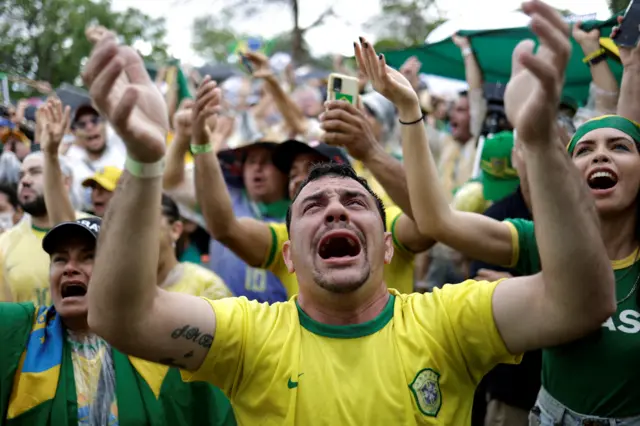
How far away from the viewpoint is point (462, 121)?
674 cm

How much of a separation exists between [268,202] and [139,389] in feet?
7.34

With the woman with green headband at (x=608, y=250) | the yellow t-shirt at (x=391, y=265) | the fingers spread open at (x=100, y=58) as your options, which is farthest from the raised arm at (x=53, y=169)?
the fingers spread open at (x=100, y=58)

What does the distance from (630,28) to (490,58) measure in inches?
116

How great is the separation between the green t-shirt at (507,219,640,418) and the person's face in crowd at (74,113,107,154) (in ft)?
16.8

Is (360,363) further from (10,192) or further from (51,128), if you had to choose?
(10,192)

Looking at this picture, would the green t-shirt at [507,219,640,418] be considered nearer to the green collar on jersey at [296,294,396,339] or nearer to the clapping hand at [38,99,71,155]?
the green collar on jersey at [296,294,396,339]

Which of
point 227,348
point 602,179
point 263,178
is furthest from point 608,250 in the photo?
point 263,178

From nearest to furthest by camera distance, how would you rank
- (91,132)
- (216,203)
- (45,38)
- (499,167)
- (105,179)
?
1. (216,203)
2. (499,167)
3. (105,179)
4. (91,132)
5. (45,38)

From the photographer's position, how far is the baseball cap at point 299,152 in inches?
177

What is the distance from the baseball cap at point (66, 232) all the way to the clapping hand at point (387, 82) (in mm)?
1271

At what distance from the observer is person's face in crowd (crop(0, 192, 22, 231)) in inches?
229

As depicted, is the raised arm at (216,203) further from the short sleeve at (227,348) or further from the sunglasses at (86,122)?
the sunglasses at (86,122)

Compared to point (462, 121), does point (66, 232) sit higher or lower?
higher

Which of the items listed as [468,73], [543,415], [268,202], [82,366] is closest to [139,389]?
[82,366]
